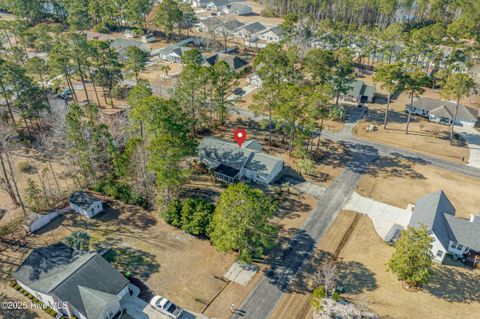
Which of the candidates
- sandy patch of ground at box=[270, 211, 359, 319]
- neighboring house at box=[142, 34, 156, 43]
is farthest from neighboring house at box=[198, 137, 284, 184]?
neighboring house at box=[142, 34, 156, 43]

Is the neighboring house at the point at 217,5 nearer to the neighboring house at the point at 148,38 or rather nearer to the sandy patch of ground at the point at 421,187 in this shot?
the neighboring house at the point at 148,38

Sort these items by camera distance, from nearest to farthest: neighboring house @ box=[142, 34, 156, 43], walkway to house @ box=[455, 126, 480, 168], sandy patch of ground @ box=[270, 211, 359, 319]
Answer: sandy patch of ground @ box=[270, 211, 359, 319]
walkway to house @ box=[455, 126, 480, 168]
neighboring house @ box=[142, 34, 156, 43]

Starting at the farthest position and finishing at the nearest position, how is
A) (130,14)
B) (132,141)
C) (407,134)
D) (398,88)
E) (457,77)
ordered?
(130,14)
(407,134)
(398,88)
(457,77)
(132,141)

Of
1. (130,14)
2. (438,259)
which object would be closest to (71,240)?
(438,259)

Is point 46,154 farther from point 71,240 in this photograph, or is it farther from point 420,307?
point 420,307

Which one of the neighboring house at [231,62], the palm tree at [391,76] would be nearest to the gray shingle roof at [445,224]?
the palm tree at [391,76]

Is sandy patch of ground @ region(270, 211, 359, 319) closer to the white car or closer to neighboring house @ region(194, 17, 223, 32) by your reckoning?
the white car

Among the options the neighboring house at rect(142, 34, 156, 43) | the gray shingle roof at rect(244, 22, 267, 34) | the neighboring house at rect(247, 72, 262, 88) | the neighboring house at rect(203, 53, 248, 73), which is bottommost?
the neighboring house at rect(247, 72, 262, 88)
